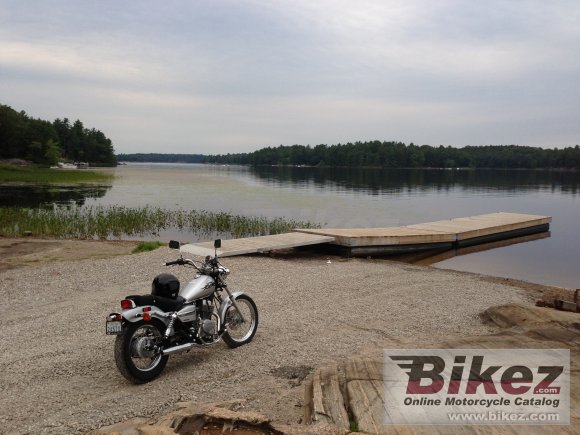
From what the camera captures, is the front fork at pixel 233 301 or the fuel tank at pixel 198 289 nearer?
the fuel tank at pixel 198 289

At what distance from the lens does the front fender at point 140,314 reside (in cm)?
478

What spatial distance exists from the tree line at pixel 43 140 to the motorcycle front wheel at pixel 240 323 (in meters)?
84.8

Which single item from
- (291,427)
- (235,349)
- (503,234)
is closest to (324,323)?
(235,349)

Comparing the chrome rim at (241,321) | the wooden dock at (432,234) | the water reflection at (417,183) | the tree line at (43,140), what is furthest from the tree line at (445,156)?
the chrome rim at (241,321)

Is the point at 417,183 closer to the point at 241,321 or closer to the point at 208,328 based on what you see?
the point at 241,321

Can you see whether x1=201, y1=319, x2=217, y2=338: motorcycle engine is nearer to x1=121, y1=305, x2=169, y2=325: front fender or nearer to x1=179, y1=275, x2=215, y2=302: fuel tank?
x1=179, y1=275, x2=215, y2=302: fuel tank

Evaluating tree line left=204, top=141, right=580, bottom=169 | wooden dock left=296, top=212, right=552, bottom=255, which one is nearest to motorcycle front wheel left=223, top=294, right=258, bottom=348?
wooden dock left=296, top=212, right=552, bottom=255

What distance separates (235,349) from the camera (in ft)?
20.2

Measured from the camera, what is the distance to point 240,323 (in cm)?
634

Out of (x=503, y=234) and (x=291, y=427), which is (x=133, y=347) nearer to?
(x=291, y=427)

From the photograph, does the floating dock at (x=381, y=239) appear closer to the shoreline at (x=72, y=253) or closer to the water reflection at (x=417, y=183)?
the shoreline at (x=72, y=253)

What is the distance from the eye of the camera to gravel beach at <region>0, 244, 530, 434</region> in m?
4.57

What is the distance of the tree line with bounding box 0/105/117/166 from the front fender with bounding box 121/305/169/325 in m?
85.6

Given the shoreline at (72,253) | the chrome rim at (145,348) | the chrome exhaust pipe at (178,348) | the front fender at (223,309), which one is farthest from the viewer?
the shoreline at (72,253)
